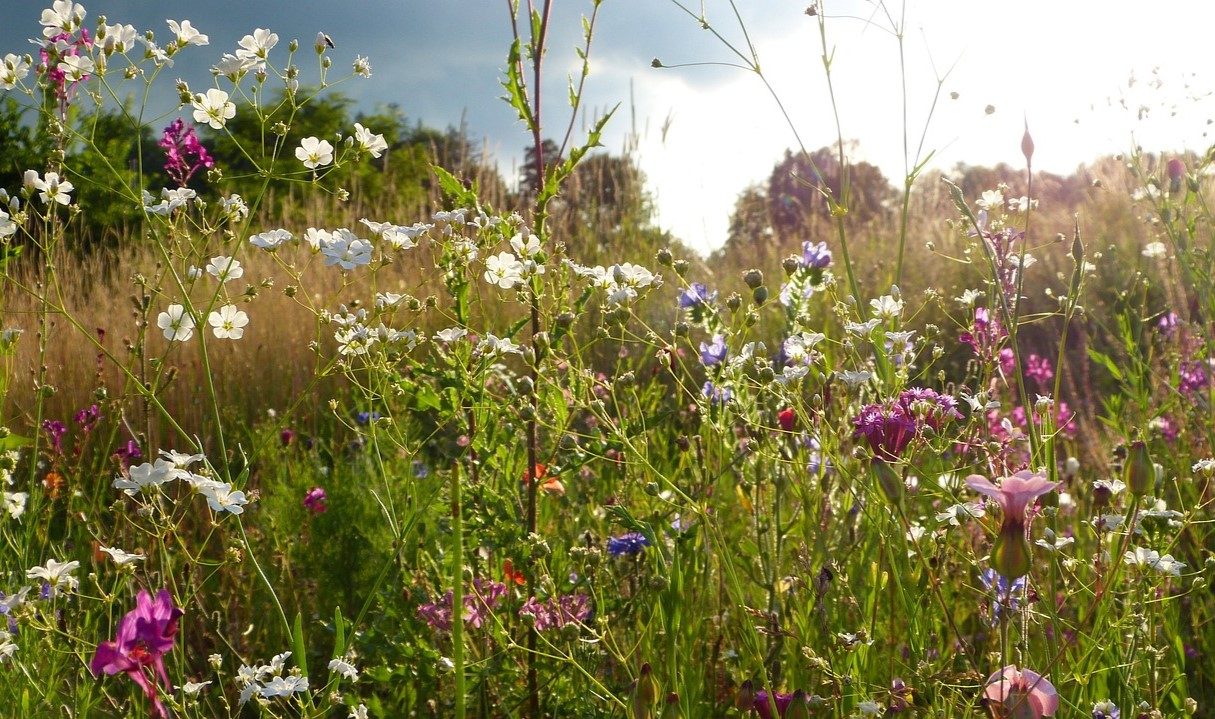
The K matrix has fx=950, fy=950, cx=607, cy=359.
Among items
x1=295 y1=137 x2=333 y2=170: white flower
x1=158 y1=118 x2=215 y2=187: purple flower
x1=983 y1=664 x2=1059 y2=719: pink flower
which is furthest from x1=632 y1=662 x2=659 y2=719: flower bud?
x1=158 y1=118 x2=215 y2=187: purple flower

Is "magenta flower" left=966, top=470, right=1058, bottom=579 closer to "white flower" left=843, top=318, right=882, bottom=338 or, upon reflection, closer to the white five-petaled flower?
"white flower" left=843, top=318, right=882, bottom=338

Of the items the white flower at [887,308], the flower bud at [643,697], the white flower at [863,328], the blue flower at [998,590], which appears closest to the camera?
the flower bud at [643,697]

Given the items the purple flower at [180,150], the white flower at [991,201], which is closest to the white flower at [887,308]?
the white flower at [991,201]

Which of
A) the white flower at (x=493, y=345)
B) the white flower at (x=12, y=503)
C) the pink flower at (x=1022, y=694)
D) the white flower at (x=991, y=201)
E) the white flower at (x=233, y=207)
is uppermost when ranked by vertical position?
the white flower at (x=233, y=207)

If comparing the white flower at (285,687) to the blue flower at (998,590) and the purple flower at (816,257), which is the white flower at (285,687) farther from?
the purple flower at (816,257)

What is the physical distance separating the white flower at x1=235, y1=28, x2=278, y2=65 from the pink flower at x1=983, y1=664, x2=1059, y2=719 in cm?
145

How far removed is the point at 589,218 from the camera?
24.6 ft

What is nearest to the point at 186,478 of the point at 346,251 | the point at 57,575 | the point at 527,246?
the point at 57,575

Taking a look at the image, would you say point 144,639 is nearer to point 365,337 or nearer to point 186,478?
point 186,478

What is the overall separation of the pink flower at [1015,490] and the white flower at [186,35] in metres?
1.42

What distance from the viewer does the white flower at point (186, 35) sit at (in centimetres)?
160

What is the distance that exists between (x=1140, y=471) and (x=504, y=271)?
112 centimetres

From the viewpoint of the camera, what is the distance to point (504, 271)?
70.4 inches

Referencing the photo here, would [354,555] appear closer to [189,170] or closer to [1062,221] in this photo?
[189,170]
